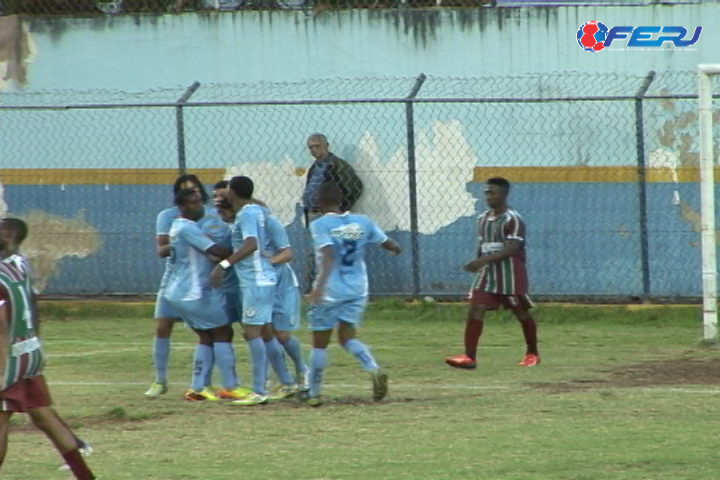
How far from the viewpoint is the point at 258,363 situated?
12.1 meters

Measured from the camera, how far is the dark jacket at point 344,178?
57.9 feet

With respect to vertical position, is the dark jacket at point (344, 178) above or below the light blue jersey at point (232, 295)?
above

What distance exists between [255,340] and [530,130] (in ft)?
21.9

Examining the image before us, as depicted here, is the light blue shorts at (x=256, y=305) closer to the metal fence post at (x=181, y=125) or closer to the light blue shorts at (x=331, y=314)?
the light blue shorts at (x=331, y=314)

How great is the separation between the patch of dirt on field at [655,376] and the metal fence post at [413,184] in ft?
14.8

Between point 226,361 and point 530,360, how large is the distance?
9.85 ft

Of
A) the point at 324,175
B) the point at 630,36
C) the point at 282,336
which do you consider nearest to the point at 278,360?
the point at 282,336

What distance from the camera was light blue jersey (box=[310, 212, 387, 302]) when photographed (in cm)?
1169

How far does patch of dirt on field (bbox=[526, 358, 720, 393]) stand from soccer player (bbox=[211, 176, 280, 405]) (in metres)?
2.21

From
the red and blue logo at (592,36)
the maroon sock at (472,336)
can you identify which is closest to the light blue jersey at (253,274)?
the maroon sock at (472,336)

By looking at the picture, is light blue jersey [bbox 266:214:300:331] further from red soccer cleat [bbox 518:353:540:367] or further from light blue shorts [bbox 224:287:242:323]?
red soccer cleat [bbox 518:353:540:367]

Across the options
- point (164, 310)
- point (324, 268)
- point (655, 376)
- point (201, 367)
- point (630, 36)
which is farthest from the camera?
point (630, 36)

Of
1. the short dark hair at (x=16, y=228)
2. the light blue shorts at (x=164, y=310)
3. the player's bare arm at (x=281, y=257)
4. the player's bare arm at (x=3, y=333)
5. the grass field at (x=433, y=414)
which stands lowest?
the grass field at (x=433, y=414)

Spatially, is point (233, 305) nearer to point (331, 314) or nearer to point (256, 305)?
point (256, 305)
